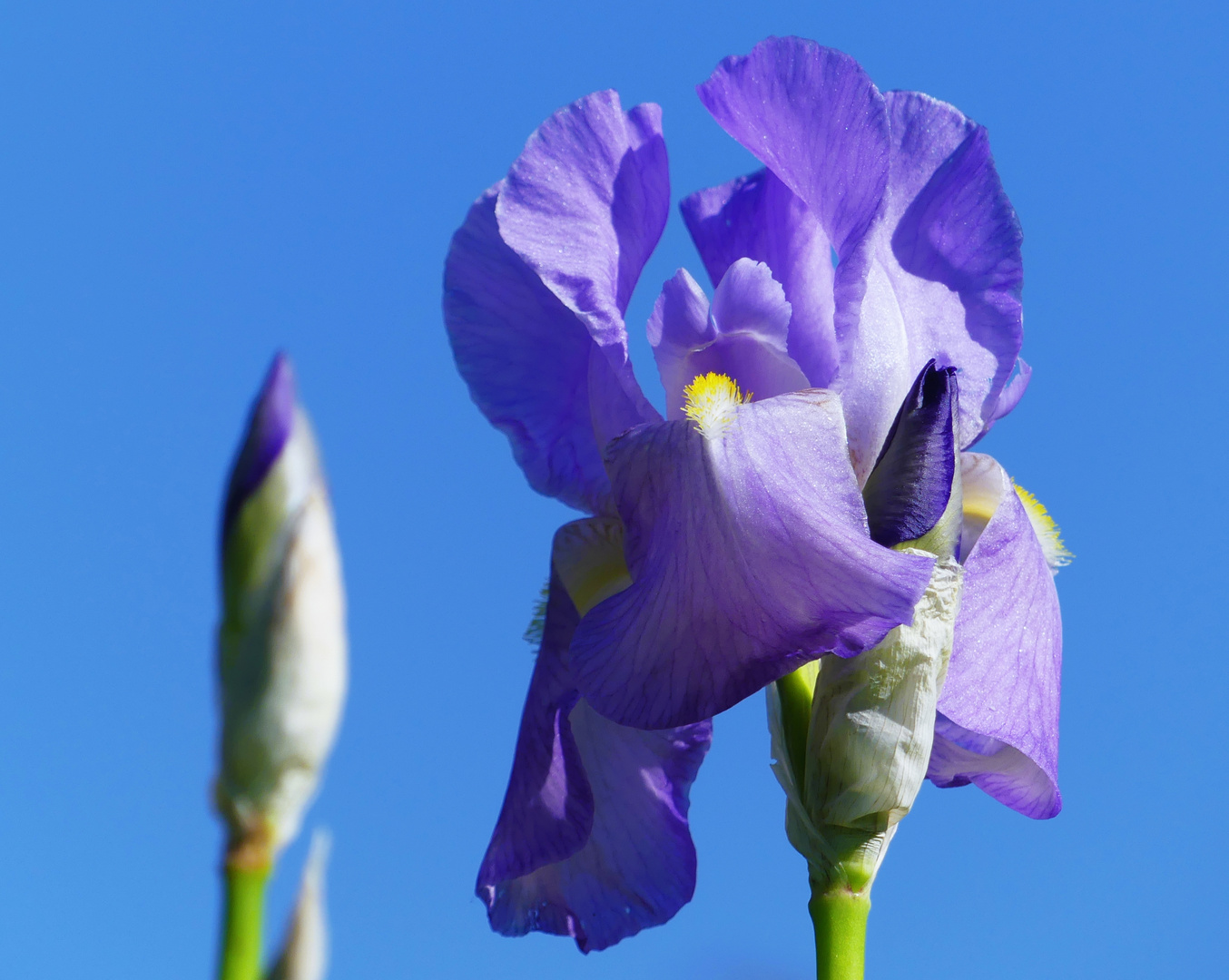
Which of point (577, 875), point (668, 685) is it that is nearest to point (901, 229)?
point (668, 685)

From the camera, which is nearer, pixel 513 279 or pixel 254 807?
pixel 254 807

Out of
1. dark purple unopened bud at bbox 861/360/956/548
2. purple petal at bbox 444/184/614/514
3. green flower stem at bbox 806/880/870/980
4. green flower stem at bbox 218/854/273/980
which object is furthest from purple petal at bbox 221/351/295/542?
purple petal at bbox 444/184/614/514

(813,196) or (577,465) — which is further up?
(813,196)

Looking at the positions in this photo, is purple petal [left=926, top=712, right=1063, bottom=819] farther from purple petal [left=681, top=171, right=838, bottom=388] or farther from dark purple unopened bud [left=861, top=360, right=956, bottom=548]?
purple petal [left=681, top=171, right=838, bottom=388]

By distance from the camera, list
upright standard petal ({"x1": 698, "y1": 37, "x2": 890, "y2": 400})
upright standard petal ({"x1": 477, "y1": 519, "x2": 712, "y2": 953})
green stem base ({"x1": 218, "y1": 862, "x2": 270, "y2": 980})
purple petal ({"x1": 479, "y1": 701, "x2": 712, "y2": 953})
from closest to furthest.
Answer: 1. green stem base ({"x1": 218, "y1": 862, "x2": 270, "y2": 980})
2. upright standard petal ({"x1": 698, "y1": 37, "x2": 890, "y2": 400})
3. upright standard petal ({"x1": 477, "y1": 519, "x2": 712, "y2": 953})
4. purple petal ({"x1": 479, "y1": 701, "x2": 712, "y2": 953})

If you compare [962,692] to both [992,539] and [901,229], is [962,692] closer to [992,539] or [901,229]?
[992,539]

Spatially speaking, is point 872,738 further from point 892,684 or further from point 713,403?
point 713,403

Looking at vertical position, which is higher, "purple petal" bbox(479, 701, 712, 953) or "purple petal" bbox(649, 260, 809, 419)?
"purple petal" bbox(649, 260, 809, 419)

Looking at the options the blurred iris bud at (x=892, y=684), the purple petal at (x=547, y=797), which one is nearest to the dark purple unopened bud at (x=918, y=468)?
the blurred iris bud at (x=892, y=684)
